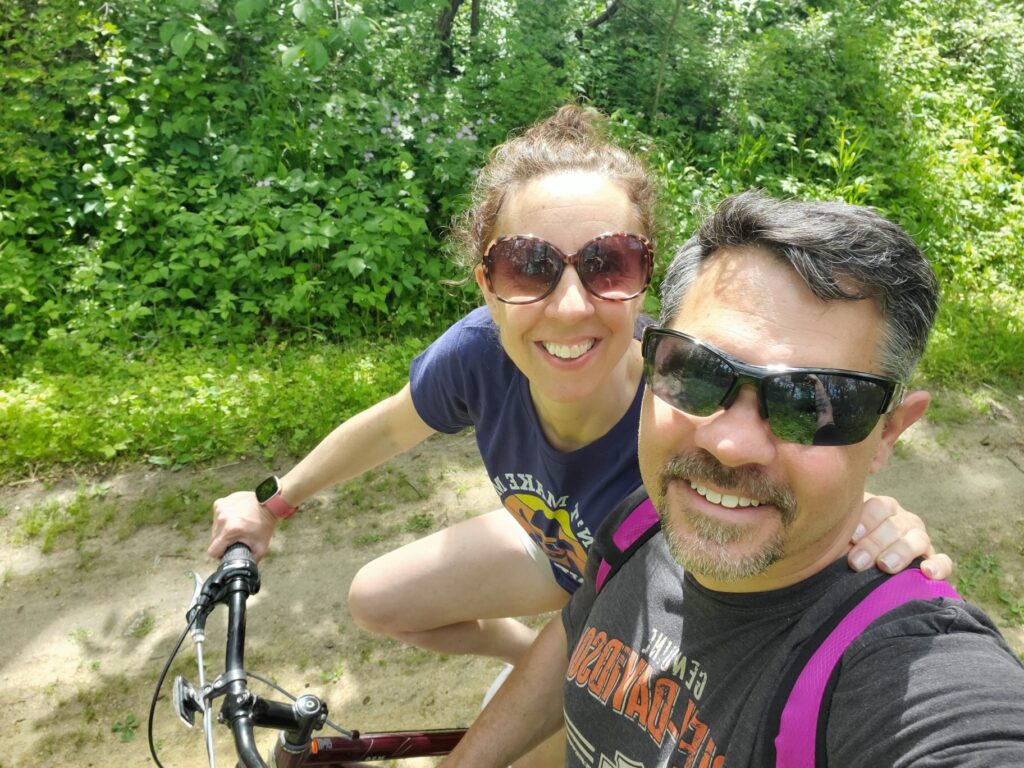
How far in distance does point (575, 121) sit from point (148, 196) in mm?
3668

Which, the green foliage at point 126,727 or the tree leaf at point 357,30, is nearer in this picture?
the green foliage at point 126,727

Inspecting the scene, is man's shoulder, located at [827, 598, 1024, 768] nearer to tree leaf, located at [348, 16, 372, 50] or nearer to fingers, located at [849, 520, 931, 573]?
fingers, located at [849, 520, 931, 573]

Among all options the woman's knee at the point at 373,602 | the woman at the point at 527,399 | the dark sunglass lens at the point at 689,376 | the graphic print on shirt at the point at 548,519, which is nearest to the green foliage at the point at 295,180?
the woman's knee at the point at 373,602

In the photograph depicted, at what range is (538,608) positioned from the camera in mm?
2457

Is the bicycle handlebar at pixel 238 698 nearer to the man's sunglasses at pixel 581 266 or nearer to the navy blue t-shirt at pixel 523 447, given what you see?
the navy blue t-shirt at pixel 523 447

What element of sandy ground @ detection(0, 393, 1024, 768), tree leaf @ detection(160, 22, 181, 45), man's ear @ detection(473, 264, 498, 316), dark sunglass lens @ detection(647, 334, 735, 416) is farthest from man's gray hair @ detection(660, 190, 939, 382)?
tree leaf @ detection(160, 22, 181, 45)

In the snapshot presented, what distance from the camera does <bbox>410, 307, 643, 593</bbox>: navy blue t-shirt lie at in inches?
75.0

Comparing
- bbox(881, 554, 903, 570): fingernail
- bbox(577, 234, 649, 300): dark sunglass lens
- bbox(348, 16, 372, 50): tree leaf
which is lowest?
bbox(881, 554, 903, 570): fingernail

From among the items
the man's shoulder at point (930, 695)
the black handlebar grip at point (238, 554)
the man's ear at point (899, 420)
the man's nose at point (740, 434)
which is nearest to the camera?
the man's shoulder at point (930, 695)

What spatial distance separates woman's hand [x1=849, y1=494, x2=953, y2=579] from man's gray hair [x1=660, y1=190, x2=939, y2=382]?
0.77ft

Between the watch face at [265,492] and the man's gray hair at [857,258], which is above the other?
the man's gray hair at [857,258]

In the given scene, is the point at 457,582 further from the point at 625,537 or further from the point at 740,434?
the point at 740,434

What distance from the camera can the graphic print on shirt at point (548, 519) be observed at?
1993mm

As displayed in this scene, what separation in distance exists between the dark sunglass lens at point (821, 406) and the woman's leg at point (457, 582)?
4.07ft
